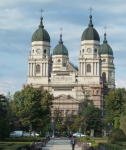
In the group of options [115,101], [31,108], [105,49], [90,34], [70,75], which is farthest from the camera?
[105,49]

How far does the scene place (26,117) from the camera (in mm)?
78188

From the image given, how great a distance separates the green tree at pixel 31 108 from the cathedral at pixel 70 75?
1798 inches

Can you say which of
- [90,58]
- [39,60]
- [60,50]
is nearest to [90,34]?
[90,58]

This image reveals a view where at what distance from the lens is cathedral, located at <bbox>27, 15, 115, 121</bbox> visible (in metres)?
130

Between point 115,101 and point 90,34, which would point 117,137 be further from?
point 90,34

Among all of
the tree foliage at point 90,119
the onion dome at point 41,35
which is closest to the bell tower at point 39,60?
the onion dome at point 41,35

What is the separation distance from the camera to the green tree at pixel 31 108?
78.1 m

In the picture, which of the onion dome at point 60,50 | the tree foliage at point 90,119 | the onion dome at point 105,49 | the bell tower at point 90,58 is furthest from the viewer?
the onion dome at point 105,49

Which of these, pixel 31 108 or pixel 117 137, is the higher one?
pixel 31 108

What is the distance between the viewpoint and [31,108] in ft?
257

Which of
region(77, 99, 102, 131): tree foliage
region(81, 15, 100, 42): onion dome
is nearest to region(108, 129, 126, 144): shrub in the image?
region(77, 99, 102, 131): tree foliage

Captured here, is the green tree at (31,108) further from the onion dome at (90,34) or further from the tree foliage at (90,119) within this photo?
the onion dome at (90,34)

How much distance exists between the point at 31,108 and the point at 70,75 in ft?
182

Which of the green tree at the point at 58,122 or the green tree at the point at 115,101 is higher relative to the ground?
the green tree at the point at 115,101
